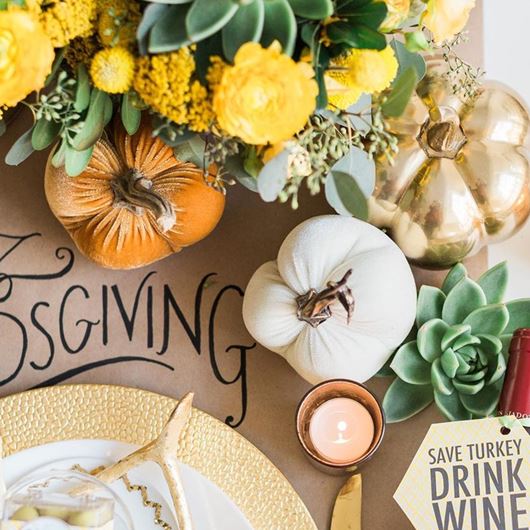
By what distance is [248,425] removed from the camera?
921 mm

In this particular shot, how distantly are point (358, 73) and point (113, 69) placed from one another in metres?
0.19

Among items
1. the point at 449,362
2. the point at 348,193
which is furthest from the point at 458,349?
the point at 348,193

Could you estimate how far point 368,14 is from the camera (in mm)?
636

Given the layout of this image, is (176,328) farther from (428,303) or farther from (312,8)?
(312,8)

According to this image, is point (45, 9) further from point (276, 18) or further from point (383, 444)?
point (383, 444)

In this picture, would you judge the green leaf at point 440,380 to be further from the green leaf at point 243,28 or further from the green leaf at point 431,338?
the green leaf at point 243,28

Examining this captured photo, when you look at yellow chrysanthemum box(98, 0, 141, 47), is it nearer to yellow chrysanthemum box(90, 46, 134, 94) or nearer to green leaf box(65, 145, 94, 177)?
yellow chrysanthemum box(90, 46, 134, 94)

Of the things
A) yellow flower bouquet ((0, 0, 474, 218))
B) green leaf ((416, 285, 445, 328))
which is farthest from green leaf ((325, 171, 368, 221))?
green leaf ((416, 285, 445, 328))

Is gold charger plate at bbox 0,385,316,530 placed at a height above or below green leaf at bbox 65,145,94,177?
below

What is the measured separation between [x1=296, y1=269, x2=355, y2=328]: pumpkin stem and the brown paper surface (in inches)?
5.3

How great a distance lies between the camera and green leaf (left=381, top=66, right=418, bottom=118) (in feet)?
2.18

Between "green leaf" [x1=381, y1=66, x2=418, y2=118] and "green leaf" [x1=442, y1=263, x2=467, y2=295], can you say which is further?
"green leaf" [x1=442, y1=263, x2=467, y2=295]

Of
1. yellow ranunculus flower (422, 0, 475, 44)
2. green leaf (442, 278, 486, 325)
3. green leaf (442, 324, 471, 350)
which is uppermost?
yellow ranunculus flower (422, 0, 475, 44)

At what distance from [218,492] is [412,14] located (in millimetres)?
508
